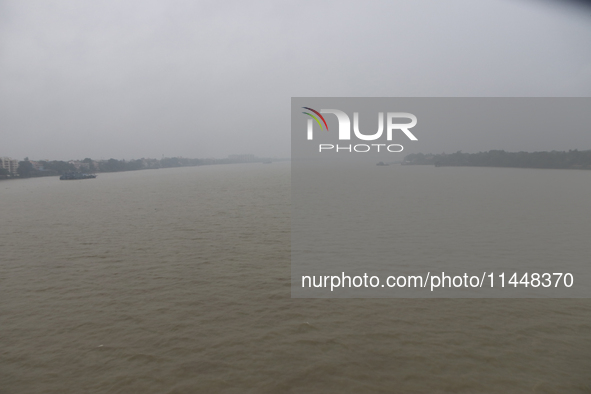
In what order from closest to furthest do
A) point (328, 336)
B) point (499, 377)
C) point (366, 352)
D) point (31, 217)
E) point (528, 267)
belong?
point (499, 377) < point (366, 352) < point (328, 336) < point (528, 267) < point (31, 217)

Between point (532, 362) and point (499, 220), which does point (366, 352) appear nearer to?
point (532, 362)

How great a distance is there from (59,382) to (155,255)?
4.93 metres

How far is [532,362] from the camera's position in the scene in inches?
155

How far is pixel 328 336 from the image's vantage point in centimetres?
463

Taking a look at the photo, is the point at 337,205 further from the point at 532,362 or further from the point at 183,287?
the point at 532,362

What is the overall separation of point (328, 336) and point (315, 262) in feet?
10.9

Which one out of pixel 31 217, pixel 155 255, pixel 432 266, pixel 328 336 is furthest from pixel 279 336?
pixel 31 217

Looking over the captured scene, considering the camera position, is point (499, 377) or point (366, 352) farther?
point (366, 352)

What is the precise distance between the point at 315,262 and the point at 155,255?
3.81 meters

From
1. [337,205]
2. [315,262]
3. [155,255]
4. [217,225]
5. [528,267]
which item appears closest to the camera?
[528,267]

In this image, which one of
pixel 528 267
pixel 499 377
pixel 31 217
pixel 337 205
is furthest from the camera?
pixel 337 205

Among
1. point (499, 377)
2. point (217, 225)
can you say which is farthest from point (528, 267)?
point (217, 225)

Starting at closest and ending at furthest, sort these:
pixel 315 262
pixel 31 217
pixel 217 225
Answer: pixel 315 262, pixel 217 225, pixel 31 217

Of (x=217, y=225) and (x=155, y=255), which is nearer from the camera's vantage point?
(x=155, y=255)
